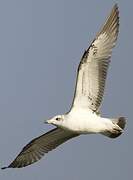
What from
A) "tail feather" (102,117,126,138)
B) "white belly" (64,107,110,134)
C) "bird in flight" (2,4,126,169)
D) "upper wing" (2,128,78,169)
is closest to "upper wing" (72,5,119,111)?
"bird in flight" (2,4,126,169)

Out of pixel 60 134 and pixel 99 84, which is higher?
pixel 99 84

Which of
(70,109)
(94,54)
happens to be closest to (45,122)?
(70,109)

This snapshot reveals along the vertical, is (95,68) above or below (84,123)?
above

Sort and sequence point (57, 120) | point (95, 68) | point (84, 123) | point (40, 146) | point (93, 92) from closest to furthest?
point (84, 123) < point (57, 120) < point (95, 68) < point (93, 92) < point (40, 146)

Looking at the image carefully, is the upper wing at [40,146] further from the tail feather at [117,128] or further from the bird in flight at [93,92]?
the tail feather at [117,128]

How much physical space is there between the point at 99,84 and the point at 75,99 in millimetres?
739

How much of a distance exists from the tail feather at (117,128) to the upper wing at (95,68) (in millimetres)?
695

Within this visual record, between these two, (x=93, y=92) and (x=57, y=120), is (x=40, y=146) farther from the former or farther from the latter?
(x=93, y=92)

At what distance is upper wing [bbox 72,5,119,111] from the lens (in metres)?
17.8

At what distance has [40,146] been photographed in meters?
19.5

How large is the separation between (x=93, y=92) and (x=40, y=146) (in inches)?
99.5

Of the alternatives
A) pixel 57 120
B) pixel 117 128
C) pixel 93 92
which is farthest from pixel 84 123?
pixel 93 92

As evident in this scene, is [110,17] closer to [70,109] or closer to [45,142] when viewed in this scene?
[70,109]

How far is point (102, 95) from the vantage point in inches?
710
